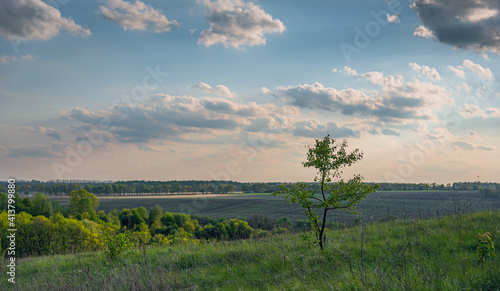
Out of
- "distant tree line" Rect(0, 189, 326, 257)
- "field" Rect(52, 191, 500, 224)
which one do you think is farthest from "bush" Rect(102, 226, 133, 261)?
"distant tree line" Rect(0, 189, 326, 257)

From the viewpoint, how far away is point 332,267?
730 centimetres

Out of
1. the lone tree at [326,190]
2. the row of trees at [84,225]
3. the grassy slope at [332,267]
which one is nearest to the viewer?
the grassy slope at [332,267]

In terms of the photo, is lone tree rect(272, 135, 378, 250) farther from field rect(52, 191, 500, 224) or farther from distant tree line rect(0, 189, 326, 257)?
distant tree line rect(0, 189, 326, 257)

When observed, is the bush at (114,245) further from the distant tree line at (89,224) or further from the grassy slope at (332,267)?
the distant tree line at (89,224)

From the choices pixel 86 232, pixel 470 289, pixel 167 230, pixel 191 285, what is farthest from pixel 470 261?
pixel 167 230

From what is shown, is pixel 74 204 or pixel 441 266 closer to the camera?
pixel 441 266

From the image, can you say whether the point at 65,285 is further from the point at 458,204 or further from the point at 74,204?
the point at 74,204

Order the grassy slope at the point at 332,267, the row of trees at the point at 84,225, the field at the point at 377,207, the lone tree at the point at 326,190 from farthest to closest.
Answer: the row of trees at the point at 84,225 → the field at the point at 377,207 → the lone tree at the point at 326,190 → the grassy slope at the point at 332,267

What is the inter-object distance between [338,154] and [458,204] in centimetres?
755

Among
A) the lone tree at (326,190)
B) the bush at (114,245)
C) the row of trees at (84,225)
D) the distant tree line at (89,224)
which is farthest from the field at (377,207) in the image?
the row of trees at (84,225)

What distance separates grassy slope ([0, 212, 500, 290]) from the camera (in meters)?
5.87

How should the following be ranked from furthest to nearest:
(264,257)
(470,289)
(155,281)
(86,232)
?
1. (86,232)
2. (264,257)
3. (155,281)
4. (470,289)

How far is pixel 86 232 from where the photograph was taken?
48.1 metres

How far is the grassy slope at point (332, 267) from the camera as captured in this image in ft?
19.3
